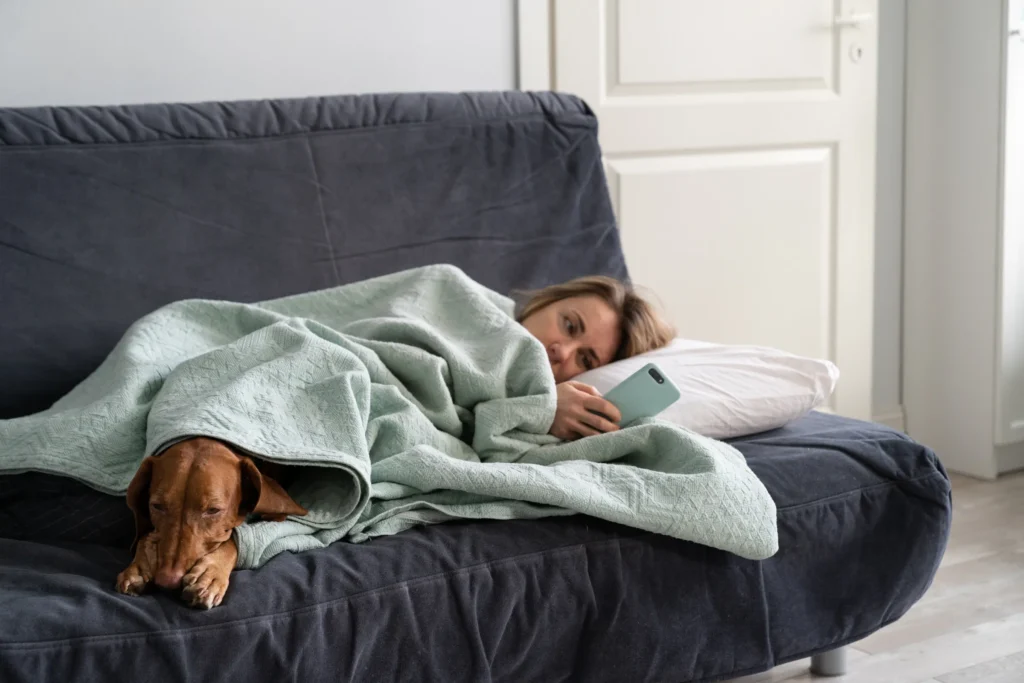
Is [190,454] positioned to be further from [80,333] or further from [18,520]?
[80,333]

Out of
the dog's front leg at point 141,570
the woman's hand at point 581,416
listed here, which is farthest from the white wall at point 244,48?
the dog's front leg at point 141,570

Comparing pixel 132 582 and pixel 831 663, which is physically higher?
pixel 132 582

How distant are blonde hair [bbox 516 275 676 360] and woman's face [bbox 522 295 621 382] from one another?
0.01m

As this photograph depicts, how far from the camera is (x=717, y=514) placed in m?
1.40

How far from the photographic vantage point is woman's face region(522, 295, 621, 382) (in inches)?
70.7

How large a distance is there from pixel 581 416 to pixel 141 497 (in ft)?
1.99

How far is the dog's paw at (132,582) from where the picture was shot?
46.6 inches

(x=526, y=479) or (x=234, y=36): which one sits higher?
(x=234, y=36)

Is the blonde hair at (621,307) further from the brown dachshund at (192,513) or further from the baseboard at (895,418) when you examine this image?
the baseboard at (895,418)

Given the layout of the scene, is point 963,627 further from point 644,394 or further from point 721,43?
point 721,43

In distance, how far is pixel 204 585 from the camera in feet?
3.81

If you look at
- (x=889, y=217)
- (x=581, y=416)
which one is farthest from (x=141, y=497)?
(x=889, y=217)

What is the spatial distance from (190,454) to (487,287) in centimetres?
84

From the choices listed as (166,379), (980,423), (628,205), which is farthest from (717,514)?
(980,423)
